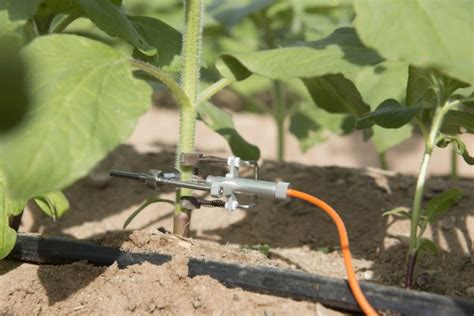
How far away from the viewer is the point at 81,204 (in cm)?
272

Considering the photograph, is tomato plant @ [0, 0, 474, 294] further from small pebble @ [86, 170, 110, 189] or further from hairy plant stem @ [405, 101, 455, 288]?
small pebble @ [86, 170, 110, 189]

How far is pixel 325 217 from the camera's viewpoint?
242 centimetres

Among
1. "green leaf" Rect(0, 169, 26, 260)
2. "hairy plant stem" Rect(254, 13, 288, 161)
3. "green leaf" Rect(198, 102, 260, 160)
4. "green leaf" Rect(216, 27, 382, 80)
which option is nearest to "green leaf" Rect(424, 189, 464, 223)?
"green leaf" Rect(216, 27, 382, 80)

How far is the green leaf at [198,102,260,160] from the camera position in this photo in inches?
85.3

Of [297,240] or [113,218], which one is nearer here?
[297,240]

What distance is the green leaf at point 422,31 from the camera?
4.50ft

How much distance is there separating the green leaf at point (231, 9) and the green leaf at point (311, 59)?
1.44 metres

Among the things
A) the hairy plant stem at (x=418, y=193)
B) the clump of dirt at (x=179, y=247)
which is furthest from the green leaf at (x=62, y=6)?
the hairy plant stem at (x=418, y=193)

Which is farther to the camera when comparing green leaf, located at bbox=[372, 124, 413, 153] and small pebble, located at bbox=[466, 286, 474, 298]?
green leaf, located at bbox=[372, 124, 413, 153]

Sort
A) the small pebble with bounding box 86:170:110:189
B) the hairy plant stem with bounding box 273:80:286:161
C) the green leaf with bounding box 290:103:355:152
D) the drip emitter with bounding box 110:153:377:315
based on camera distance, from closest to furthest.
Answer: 1. the drip emitter with bounding box 110:153:377:315
2. the small pebble with bounding box 86:170:110:189
3. the green leaf with bounding box 290:103:355:152
4. the hairy plant stem with bounding box 273:80:286:161

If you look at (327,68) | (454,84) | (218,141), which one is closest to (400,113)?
(454,84)

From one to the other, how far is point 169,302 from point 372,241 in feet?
2.67

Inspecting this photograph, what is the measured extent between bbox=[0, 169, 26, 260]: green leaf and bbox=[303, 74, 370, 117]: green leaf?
0.81m

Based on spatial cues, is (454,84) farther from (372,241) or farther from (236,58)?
(372,241)
